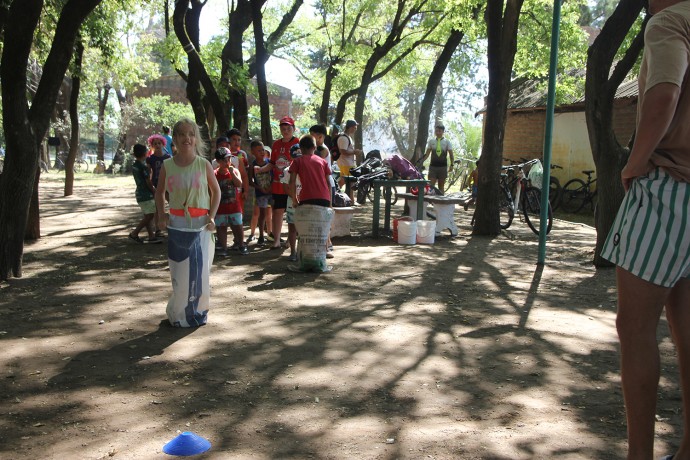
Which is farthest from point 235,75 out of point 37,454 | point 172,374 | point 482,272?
point 37,454

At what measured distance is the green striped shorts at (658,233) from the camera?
289 centimetres

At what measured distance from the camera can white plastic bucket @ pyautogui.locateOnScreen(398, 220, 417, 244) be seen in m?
11.8

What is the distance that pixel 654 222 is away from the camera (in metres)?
2.95

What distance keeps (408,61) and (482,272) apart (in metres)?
22.0

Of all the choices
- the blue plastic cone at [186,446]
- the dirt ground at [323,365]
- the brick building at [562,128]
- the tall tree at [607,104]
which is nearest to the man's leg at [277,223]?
the dirt ground at [323,365]

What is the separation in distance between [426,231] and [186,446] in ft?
28.1

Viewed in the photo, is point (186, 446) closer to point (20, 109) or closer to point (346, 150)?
point (20, 109)

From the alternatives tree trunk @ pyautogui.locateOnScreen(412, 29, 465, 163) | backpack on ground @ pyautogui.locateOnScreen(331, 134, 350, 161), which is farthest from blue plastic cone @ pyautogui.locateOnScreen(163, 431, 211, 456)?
tree trunk @ pyautogui.locateOnScreen(412, 29, 465, 163)

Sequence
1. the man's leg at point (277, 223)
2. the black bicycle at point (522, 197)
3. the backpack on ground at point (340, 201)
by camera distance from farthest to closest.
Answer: the black bicycle at point (522, 197) < the backpack on ground at point (340, 201) < the man's leg at point (277, 223)

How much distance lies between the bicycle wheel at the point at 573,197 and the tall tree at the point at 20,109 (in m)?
15.0

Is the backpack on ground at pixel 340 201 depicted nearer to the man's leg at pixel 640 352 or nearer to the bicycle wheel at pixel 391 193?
the bicycle wheel at pixel 391 193

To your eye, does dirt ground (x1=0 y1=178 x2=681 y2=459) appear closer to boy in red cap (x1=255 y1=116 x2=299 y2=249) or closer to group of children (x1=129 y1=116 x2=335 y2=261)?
group of children (x1=129 y1=116 x2=335 y2=261)

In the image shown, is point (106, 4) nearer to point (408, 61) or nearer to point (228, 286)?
point (228, 286)

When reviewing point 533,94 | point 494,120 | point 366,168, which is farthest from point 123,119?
point 494,120
